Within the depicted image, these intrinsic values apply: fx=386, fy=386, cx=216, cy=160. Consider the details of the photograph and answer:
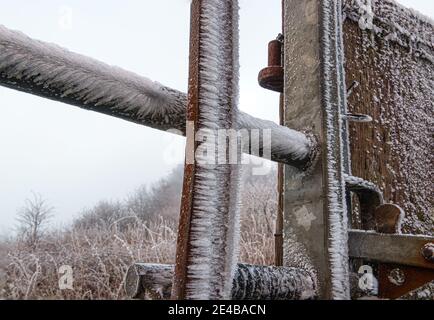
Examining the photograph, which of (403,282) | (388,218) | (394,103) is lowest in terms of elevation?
(403,282)

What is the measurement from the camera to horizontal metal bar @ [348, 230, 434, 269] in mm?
991

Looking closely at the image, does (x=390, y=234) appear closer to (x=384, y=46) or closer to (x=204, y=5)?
(x=204, y=5)

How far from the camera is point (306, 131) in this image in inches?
46.5

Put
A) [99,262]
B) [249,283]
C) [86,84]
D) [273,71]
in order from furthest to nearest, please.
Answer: [99,262] → [273,71] → [249,283] → [86,84]

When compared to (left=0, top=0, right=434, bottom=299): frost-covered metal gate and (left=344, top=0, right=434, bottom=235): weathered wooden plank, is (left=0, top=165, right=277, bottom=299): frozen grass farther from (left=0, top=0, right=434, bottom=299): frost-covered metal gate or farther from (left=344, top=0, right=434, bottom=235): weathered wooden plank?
(left=0, top=0, right=434, bottom=299): frost-covered metal gate

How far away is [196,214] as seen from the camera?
0.69 m

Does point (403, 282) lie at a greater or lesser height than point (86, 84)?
lesser

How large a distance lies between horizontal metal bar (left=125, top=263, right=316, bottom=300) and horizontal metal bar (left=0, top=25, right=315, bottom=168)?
281mm

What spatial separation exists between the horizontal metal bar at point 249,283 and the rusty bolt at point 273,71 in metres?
0.73

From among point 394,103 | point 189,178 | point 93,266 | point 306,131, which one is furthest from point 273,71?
point 93,266

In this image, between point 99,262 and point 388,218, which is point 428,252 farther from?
point 99,262

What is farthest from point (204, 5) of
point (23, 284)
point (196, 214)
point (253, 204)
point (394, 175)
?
point (253, 204)

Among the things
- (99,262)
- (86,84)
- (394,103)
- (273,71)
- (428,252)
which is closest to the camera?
(86,84)

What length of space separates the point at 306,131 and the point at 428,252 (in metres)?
0.46
